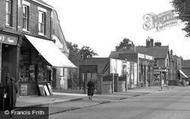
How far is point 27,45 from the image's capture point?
100ft

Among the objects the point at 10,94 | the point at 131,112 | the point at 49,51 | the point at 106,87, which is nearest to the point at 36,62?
the point at 49,51

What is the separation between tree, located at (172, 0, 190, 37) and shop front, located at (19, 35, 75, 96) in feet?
31.0

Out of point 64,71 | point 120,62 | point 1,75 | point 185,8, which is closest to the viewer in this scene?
point 185,8

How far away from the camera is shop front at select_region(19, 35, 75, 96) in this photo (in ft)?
99.3

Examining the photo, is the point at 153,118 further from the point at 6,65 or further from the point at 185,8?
the point at 6,65

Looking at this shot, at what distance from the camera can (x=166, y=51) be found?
101875 millimetres

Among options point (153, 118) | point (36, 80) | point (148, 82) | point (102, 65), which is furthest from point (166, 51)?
point (153, 118)

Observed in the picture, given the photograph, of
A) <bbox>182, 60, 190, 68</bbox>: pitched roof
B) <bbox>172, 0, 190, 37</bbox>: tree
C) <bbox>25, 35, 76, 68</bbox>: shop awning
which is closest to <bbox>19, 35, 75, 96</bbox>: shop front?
<bbox>25, 35, 76, 68</bbox>: shop awning

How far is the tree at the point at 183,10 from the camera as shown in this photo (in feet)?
80.2

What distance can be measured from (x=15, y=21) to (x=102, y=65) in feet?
112

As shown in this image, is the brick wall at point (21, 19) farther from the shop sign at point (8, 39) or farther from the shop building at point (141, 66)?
the shop building at point (141, 66)

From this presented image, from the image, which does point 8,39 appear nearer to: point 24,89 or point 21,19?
point 21,19

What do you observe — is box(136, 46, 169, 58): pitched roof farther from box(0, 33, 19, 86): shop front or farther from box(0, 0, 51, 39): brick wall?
box(0, 33, 19, 86): shop front

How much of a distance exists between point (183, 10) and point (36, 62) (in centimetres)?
1249
